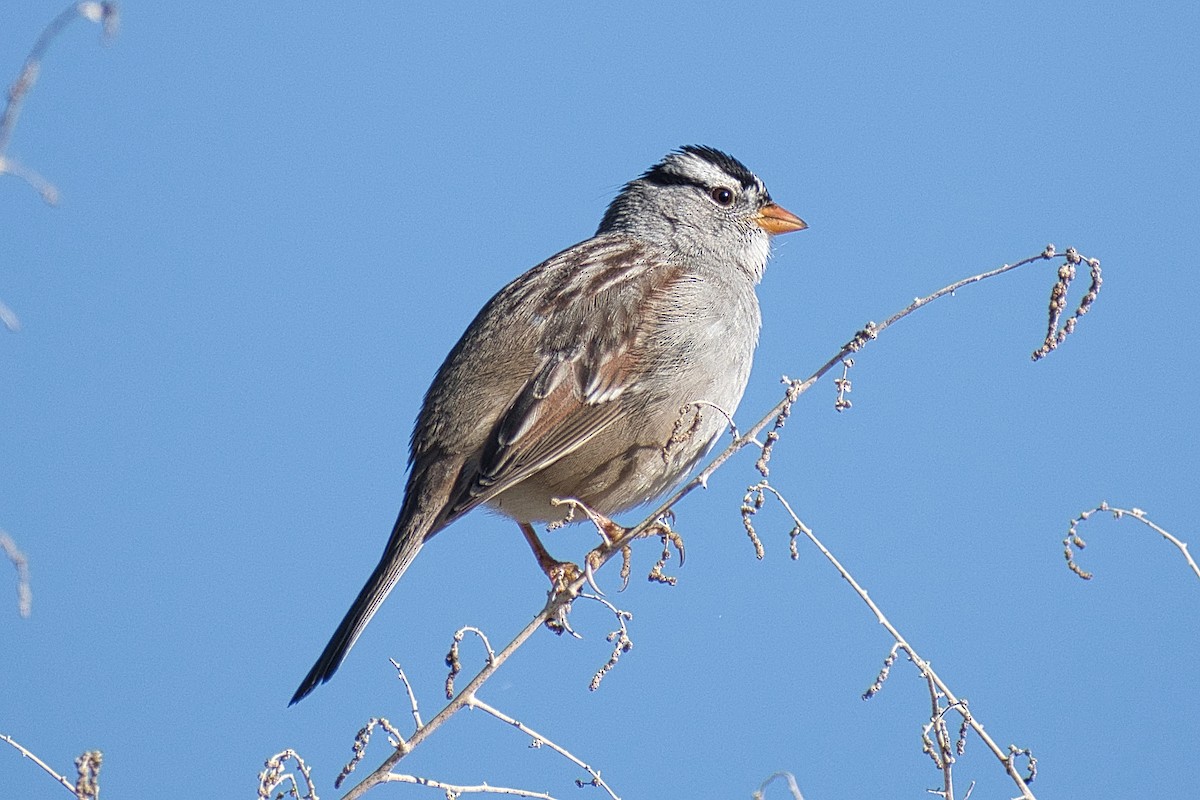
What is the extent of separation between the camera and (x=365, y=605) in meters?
4.25

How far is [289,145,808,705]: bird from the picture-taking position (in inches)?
181

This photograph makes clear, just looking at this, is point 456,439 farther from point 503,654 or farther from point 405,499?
point 503,654

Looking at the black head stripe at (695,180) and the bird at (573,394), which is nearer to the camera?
the bird at (573,394)

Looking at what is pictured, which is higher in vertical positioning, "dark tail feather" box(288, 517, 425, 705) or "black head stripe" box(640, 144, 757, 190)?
"black head stripe" box(640, 144, 757, 190)

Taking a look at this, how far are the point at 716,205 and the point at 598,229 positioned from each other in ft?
2.29

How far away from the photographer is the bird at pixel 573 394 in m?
4.59

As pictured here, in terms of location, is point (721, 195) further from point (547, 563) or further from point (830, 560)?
point (830, 560)

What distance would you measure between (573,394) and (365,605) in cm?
103

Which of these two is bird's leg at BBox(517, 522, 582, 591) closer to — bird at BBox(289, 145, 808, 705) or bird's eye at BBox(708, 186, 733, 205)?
bird at BBox(289, 145, 808, 705)

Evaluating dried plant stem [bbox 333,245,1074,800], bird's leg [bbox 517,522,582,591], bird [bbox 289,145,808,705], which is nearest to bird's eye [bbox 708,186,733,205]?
bird [bbox 289,145,808,705]

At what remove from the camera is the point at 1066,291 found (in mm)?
2943

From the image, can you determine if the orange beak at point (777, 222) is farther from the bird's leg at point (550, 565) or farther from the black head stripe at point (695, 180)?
the bird's leg at point (550, 565)

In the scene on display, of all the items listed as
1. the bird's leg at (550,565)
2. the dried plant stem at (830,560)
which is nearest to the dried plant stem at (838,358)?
the dried plant stem at (830,560)

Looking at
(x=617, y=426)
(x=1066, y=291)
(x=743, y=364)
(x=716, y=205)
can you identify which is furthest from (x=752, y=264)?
(x=1066, y=291)
